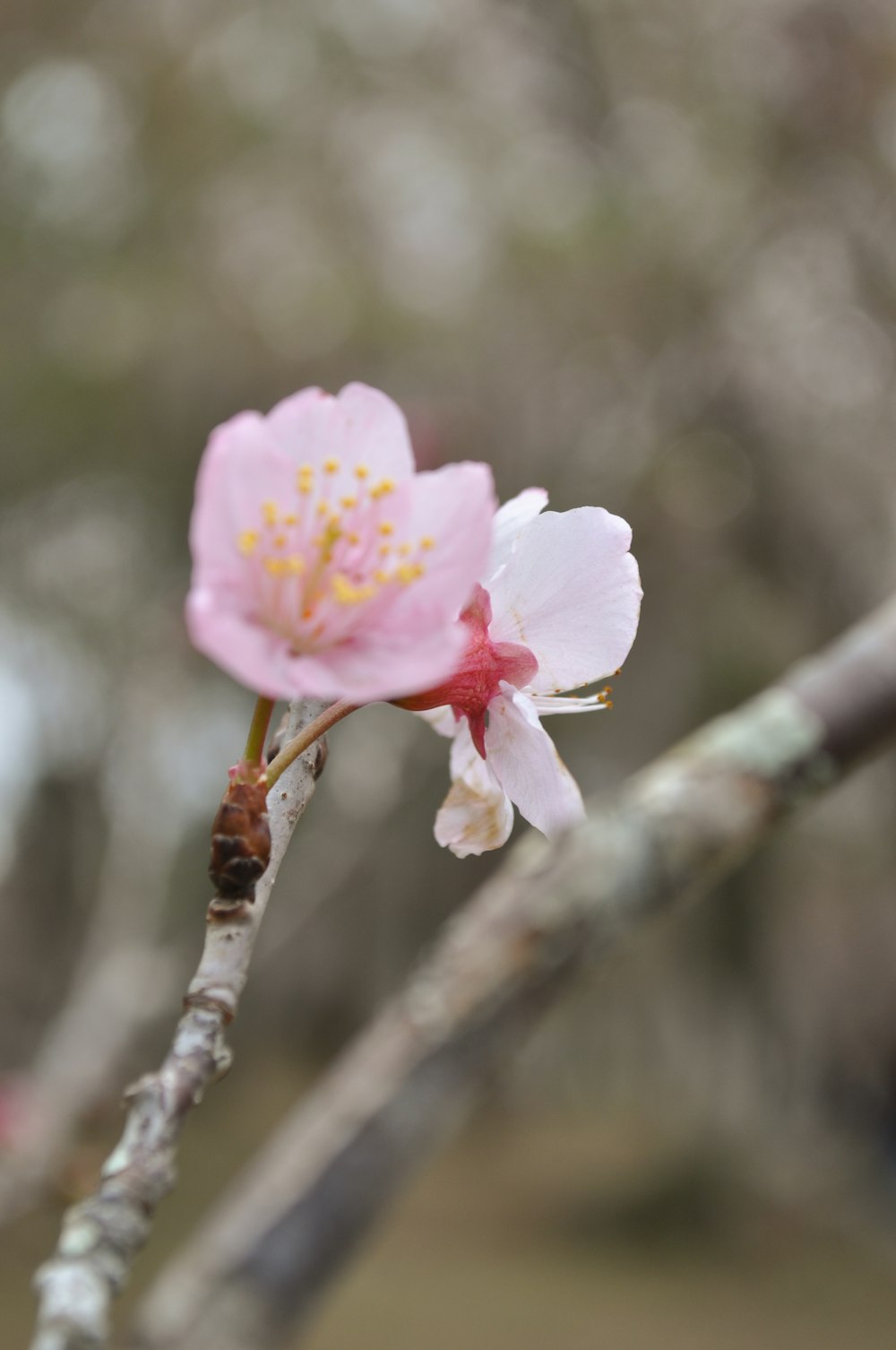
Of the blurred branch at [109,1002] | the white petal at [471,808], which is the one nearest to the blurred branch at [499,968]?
the white petal at [471,808]

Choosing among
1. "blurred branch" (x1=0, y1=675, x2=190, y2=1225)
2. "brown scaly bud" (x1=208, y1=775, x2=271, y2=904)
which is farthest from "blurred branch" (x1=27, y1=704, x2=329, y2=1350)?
"blurred branch" (x1=0, y1=675, x2=190, y2=1225)

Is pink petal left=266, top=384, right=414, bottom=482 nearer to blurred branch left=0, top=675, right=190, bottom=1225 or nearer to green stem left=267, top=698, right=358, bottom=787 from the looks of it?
green stem left=267, top=698, right=358, bottom=787

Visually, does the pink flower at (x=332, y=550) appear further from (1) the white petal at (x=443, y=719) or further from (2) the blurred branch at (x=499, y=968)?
(2) the blurred branch at (x=499, y=968)

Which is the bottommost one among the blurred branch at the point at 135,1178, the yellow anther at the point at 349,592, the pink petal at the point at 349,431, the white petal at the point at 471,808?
the blurred branch at the point at 135,1178

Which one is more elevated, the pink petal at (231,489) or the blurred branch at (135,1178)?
the pink petal at (231,489)

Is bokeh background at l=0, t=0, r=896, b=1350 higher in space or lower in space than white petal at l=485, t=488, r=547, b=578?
higher

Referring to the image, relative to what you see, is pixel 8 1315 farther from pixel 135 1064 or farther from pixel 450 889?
pixel 450 889
